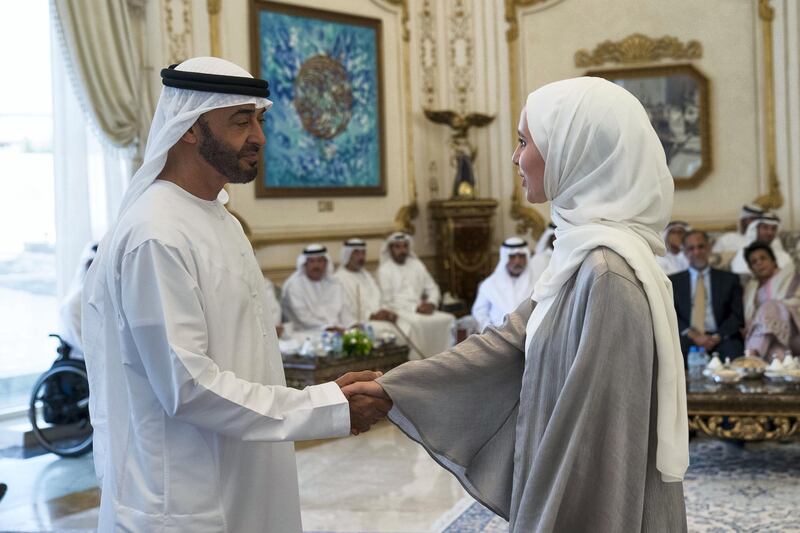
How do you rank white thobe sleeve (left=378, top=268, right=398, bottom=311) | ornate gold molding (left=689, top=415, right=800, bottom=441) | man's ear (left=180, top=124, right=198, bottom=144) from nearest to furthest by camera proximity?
man's ear (left=180, top=124, right=198, bottom=144) < ornate gold molding (left=689, top=415, right=800, bottom=441) < white thobe sleeve (left=378, top=268, right=398, bottom=311)

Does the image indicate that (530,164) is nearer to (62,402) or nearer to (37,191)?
(62,402)

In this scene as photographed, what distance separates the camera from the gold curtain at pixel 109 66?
7133 millimetres

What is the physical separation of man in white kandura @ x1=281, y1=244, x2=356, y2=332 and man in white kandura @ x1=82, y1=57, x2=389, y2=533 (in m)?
5.75

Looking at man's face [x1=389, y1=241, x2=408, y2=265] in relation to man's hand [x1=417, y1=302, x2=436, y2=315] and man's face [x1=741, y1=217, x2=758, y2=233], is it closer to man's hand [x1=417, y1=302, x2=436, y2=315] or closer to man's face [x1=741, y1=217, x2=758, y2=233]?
man's hand [x1=417, y1=302, x2=436, y2=315]

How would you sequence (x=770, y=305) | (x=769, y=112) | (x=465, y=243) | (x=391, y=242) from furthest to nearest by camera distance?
(x=465, y=243), (x=769, y=112), (x=391, y=242), (x=770, y=305)

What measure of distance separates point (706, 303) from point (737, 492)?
2.34 m

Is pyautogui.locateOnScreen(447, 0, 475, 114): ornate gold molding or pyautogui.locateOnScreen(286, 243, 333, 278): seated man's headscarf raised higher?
pyautogui.locateOnScreen(447, 0, 475, 114): ornate gold molding

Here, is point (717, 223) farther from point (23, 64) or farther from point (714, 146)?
point (23, 64)

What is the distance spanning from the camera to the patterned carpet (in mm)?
4492

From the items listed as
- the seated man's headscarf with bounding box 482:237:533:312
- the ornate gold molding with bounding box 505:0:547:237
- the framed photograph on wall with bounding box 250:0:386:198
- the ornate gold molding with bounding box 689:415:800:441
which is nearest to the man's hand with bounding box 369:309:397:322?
the seated man's headscarf with bounding box 482:237:533:312

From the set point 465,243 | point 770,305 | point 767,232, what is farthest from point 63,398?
point 767,232

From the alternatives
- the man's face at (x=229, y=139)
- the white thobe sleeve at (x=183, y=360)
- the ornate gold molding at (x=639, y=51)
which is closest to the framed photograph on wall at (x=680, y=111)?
the ornate gold molding at (x=639, y=51)

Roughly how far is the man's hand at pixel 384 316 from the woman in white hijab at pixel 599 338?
6.43 metres

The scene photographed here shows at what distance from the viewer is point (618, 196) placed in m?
2.01
